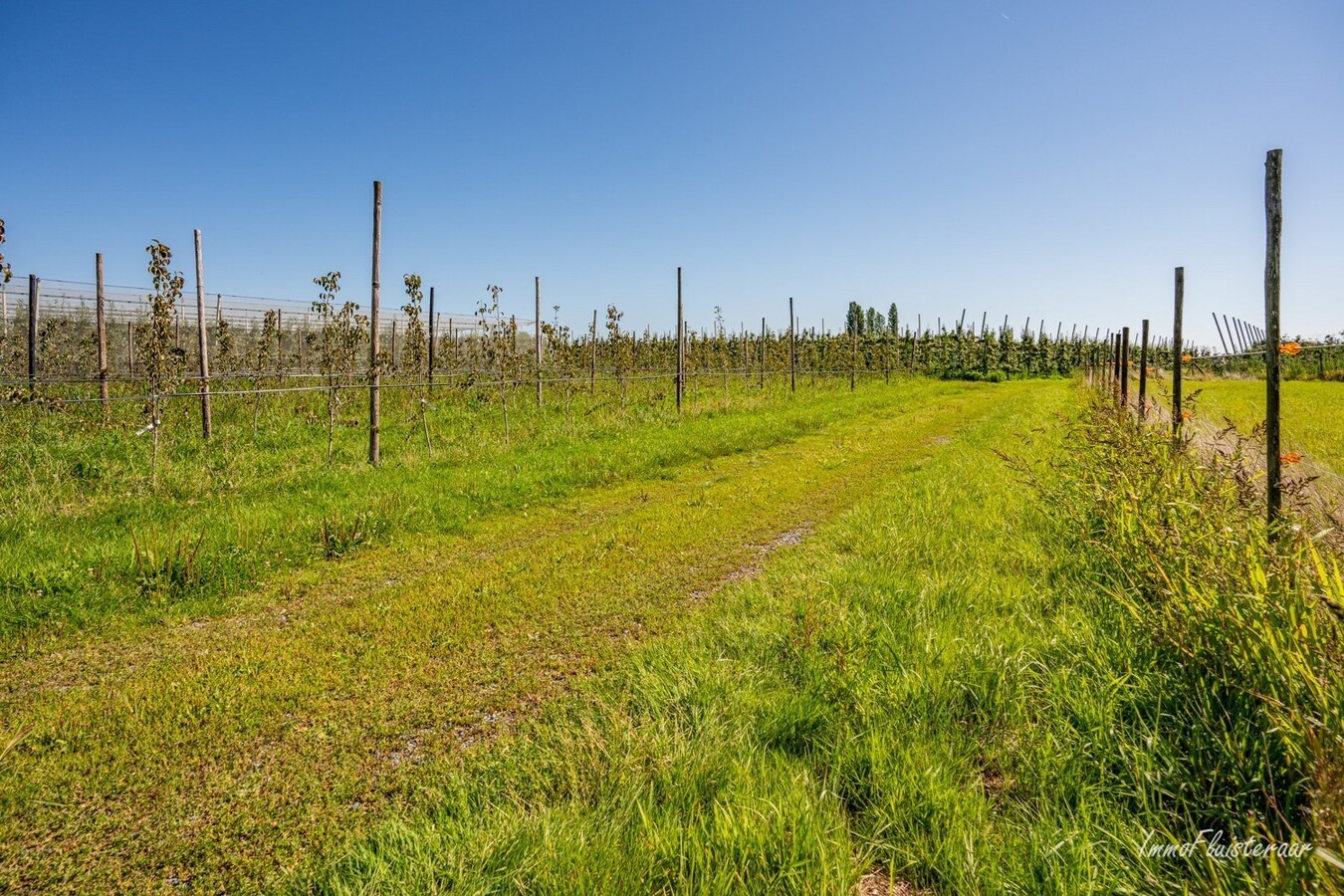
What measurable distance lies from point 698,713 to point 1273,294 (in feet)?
14.5

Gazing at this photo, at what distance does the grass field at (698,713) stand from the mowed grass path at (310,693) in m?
0.02

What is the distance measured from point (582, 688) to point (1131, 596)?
10.4 feet

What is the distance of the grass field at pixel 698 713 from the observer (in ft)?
6.31

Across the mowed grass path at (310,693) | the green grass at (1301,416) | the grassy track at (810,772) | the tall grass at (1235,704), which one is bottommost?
the mowed grass path at (310,693)

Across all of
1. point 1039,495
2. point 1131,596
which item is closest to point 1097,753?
point 1131,596

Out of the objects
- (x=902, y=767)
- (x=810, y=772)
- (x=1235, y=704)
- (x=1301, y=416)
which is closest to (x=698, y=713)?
(x=810, y=772)

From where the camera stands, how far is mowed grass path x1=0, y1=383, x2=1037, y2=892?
224cm

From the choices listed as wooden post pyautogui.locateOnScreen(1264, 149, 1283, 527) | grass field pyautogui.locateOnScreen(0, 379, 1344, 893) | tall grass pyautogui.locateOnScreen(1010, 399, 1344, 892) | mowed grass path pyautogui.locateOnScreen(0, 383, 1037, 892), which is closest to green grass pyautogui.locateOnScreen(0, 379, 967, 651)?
grass field pyautogui.locateOnScreen(0, 379, 1344, 893)

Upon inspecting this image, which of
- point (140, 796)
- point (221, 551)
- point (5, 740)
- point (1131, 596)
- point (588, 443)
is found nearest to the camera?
point (140, 796)

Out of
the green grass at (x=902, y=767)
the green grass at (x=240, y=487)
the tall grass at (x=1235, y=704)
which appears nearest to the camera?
the tall grass at (x=1235, y=704)

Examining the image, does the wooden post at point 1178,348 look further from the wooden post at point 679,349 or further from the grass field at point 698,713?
the wooden post at point 679,349

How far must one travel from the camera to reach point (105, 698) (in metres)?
3.15

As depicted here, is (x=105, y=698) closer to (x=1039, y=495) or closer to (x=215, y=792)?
(x=215, y=792)

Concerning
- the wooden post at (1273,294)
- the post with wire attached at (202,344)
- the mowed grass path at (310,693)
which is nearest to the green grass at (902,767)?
the mowed grass path at (310,693)
